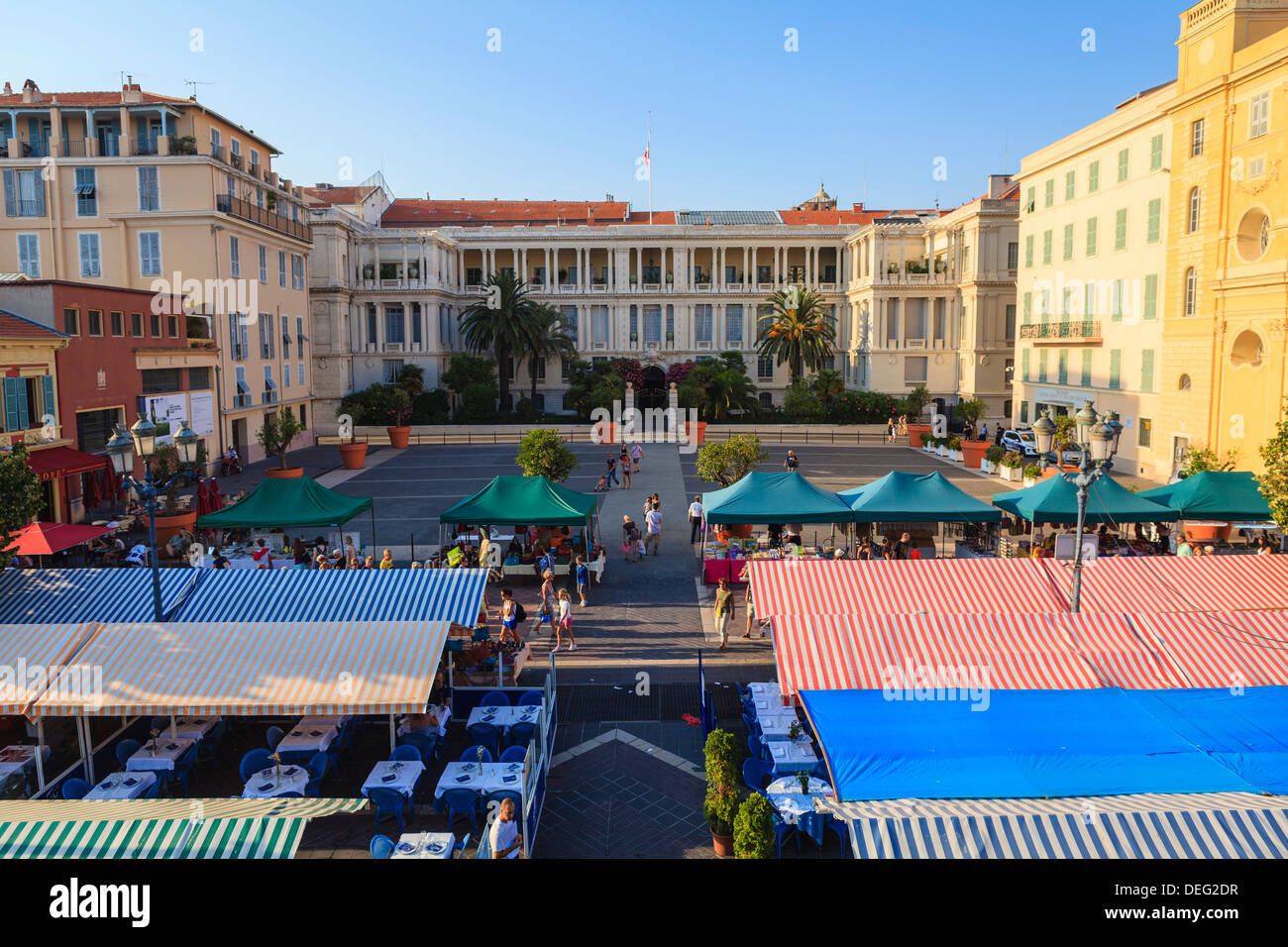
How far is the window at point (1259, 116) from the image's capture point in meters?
28.0

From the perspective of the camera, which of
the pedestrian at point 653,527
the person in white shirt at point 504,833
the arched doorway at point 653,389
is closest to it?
the person in white shirt at point 504,833

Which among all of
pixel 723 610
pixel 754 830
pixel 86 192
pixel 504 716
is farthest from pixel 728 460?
pixel 86 192

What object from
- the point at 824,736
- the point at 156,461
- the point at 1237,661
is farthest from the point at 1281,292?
the point at 156,461

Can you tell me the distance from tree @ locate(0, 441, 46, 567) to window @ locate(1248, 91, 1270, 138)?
111 ft

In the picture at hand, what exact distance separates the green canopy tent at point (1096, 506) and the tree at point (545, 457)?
486 inches

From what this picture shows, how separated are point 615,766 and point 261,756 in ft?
15.1

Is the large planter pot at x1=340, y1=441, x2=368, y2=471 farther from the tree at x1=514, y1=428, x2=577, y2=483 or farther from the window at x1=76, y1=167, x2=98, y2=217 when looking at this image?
the tree at x1=514, y1=428, x2=577, y2=483

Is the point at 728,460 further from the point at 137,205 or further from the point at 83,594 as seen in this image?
the point at 137,205

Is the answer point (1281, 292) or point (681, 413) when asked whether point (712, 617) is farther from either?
point (681, 413)

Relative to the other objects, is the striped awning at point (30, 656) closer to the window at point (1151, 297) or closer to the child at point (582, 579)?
the child at point (582, 579)

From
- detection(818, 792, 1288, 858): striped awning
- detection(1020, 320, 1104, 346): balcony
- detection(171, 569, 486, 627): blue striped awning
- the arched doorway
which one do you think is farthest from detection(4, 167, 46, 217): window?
detection(818, 792, 1288, 858): striped awning

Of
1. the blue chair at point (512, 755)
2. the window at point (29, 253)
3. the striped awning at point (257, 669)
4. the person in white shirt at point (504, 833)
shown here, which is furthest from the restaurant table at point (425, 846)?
the window at point (29, 253)

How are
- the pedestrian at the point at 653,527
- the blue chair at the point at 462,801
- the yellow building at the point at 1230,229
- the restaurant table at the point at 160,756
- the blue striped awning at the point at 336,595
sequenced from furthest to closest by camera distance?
1. the yellow building at the point at 1230,229
2. the pedestrian at the point at 653,527
3. the blue striped awning at the point at 336,595
4. the restaurant table at the point at 160,756
5. the blue chair at the point at 462,801

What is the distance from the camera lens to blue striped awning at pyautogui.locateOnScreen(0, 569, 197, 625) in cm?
1457
